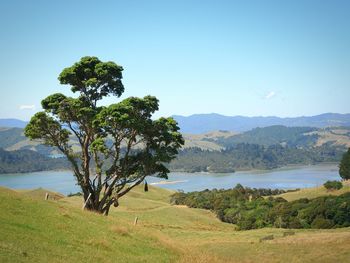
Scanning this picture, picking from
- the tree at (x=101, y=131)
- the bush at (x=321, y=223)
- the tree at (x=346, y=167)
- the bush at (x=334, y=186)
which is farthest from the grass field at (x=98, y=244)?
the tree at (x=346, y=167)

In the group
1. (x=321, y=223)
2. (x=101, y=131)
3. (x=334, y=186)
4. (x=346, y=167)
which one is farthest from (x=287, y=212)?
(x=346, y=167)

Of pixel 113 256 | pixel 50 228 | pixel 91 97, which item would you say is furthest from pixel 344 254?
pixel 91 97

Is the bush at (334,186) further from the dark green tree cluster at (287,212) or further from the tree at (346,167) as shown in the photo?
the tree at (346,167)

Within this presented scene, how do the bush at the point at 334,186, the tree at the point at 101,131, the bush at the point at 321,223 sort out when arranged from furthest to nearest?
the bush at the point at 334,186 < the bush at the point at 321,223 < the tree at the point at 101,131

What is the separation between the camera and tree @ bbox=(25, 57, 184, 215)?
34719mm

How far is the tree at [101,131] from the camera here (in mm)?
34719

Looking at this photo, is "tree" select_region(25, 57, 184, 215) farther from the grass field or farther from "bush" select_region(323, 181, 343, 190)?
"bush" select_region(323, 181, 343, 190)

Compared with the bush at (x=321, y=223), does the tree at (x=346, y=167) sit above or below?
above

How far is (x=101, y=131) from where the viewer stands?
120 feet

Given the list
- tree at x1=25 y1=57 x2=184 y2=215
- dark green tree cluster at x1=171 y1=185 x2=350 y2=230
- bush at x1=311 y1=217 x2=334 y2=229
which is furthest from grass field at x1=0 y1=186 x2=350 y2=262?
dark green tree cluster at x1=171 y1=185 x2=350 y2=230

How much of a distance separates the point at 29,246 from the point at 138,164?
19960mm

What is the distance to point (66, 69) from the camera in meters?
35.5

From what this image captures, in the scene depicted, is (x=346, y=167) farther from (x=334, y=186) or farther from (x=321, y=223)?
(x=321, y=223)

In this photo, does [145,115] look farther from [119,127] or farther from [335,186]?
[335,186]
